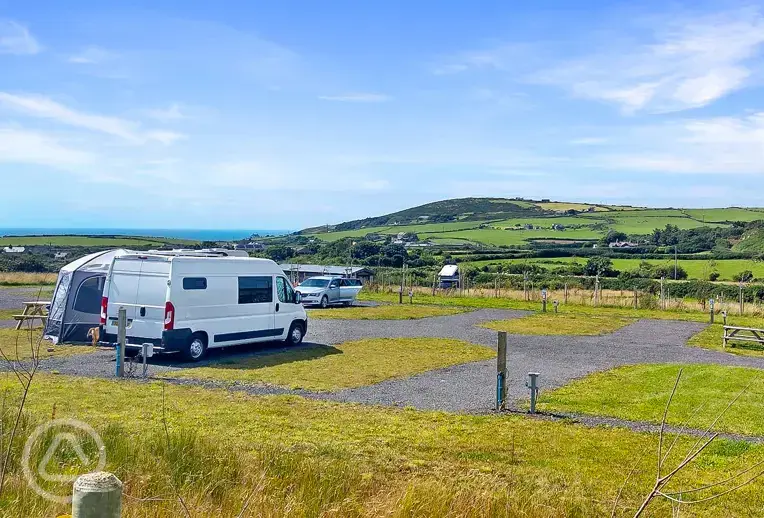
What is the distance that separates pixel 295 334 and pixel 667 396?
391 inches

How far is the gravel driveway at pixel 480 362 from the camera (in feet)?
40.9

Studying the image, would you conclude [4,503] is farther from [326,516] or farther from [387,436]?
[387,436]

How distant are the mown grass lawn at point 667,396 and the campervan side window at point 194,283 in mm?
7978

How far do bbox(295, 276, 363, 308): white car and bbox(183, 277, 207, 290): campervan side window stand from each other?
16835 mm

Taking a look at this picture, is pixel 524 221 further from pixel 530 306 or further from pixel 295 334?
pixel 295 334

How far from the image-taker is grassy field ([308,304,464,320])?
28.3 meters

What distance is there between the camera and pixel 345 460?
722 cm

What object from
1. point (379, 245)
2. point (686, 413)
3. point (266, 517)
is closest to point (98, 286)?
point (686, 413)

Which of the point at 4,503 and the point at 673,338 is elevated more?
the point at 4,503

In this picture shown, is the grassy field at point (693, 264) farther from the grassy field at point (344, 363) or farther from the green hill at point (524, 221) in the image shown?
the grassy field at point (344, 363)

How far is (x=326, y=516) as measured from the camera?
4.71 meters

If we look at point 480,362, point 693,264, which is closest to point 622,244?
point 693,264

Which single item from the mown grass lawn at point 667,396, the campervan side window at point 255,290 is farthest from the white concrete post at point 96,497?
the campervan side window at point 255,290

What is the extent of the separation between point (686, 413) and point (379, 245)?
212ft
